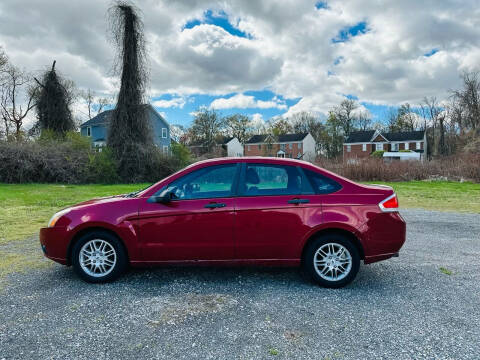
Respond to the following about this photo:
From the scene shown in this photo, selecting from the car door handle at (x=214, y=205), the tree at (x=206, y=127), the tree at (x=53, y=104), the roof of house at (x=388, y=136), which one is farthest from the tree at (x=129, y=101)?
the roof of house at (x=388, y=136)

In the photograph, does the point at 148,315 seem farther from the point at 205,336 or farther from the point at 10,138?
the point at 10,138

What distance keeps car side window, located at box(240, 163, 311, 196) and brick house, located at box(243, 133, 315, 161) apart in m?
63.8

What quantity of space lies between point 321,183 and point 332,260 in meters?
1.00

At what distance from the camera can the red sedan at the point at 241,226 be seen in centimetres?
395

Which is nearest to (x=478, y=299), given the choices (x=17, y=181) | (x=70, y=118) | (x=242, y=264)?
(x=242, y=264)

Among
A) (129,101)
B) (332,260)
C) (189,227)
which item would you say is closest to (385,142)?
(129,101)

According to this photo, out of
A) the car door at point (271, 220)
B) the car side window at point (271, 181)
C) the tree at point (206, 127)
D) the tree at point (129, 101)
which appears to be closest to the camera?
the car door at point (271, 220)

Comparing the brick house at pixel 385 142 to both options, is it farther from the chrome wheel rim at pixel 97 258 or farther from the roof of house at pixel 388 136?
the chrome wheel rim at pixel 97 258

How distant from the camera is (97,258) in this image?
4.13m

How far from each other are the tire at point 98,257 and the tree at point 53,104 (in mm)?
28011

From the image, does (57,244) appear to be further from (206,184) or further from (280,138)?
(280,138)

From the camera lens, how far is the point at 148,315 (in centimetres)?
334

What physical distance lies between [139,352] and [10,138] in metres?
24.7

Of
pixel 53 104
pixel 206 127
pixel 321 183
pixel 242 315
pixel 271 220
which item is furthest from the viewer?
pixel 206 127
